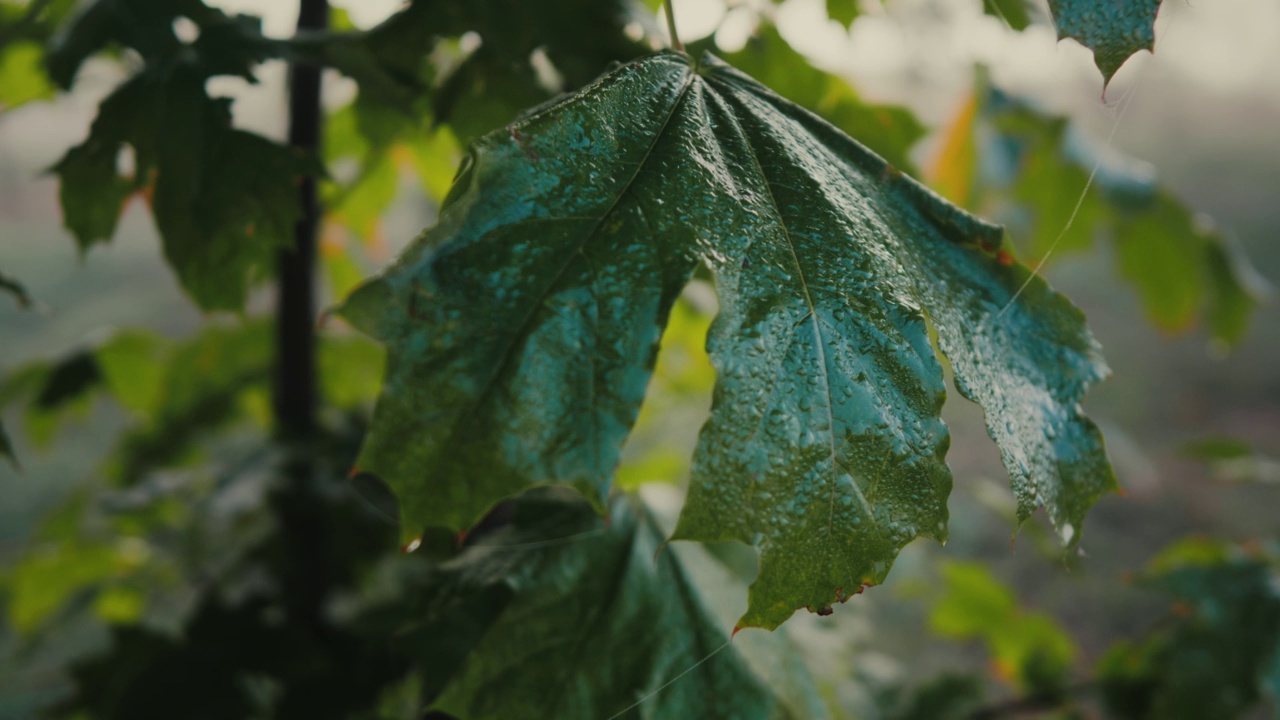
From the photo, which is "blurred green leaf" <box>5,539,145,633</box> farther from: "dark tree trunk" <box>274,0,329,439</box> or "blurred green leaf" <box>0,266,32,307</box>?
"blurred green leaf" <box>0,266,32,307</box>

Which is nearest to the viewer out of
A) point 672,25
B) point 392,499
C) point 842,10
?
point 672,25

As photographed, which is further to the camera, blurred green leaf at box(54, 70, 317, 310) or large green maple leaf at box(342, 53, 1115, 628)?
blurred green leaf at box(54, 70, 317, 310)

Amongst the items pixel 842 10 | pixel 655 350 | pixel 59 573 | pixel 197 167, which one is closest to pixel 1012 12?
pixel 842 10

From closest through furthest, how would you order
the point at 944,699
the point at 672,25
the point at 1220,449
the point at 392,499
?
the point at 672,25 → the point at 392,499 → the point at 944,699 → the point at 1220,449

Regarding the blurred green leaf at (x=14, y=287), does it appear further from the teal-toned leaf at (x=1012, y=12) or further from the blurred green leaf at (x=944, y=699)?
the blurred green leaf at (x=944, y=699)

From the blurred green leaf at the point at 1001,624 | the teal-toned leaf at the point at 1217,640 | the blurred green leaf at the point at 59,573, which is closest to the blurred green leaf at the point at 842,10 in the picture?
the teal-toned leaf at the point at 1217,640

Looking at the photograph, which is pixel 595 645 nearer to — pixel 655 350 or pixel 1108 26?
pixel 655 350

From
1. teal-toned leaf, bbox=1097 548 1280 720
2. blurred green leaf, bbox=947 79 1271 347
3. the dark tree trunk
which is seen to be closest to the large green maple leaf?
the dark tree trunk
